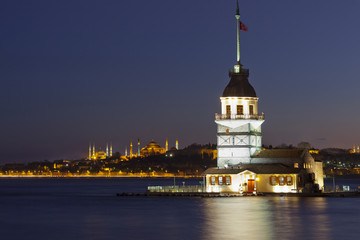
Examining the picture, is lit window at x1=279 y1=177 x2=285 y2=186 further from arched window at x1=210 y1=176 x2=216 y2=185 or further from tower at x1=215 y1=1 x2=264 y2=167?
arched window at x1=210 y1=176 x2=216 y2=185

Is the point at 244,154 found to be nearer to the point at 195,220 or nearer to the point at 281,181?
the point at 281,181

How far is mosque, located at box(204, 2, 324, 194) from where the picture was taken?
80.9 meters

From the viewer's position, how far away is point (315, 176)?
280 feet

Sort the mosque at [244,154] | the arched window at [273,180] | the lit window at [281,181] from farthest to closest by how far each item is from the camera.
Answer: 1. the mosque at [244,154]
2. the arched window at [273,180]
3. the lit window at [281,181]

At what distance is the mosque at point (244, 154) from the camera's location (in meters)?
80.9

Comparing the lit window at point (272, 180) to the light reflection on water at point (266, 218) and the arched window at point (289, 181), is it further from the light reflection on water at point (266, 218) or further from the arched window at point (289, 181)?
the light reflection on water at point (266, 218)

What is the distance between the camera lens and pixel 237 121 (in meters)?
83.2

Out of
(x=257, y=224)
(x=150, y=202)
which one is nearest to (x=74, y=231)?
(x=257, y=224)

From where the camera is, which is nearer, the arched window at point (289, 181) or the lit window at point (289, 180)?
the lit window at point (289, 180)

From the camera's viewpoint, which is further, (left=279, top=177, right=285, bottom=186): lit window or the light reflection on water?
(left=279, top=177, right=285, bottom=186): lit window

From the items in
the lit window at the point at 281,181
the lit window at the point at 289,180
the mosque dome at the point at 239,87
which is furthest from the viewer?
the mosque dome at the point at 239,87

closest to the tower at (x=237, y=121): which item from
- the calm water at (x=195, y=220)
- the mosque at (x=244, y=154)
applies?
the mosque at (x=244, y=154)

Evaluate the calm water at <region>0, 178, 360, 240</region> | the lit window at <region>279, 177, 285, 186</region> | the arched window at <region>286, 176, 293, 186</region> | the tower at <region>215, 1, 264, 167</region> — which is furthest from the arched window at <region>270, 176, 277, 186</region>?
the tower at <region>215, 1, 264, 167</region>

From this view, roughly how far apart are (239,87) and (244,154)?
7835 millimetres
